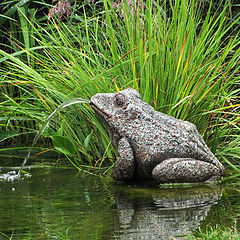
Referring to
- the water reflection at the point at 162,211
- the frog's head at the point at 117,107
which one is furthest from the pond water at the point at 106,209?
the frog's head at the point at 117,107

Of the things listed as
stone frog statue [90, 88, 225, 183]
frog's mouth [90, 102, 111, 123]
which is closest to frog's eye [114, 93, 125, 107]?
stone frog statue [90, 88, 225, 183]

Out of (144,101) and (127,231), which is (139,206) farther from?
(144,101)

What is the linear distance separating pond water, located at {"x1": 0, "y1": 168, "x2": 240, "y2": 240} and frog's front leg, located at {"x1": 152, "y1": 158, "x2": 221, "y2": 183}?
0.39 feet

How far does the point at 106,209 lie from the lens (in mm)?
2867

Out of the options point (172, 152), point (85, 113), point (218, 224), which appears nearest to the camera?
point (218, 224)

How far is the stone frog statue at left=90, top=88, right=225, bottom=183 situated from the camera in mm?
3555

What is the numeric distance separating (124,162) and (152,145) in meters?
0.28

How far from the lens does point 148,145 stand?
11.9ft

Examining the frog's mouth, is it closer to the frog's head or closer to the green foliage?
the frog's head

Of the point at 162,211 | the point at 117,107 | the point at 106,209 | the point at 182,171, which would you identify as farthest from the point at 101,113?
the point at 162,211

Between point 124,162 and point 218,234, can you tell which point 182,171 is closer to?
point 124,162

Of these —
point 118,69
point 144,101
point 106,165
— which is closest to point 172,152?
point 144,101

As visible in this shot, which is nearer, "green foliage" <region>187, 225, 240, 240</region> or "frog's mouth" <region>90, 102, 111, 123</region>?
"green foliage" <region>187, 225, 240, 240</region>

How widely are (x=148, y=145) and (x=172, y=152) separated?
0.21 m
